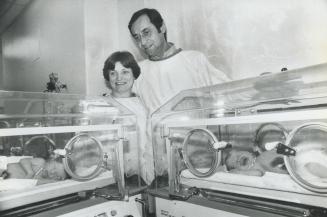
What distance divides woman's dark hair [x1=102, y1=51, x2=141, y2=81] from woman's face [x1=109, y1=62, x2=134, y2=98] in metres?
0.04

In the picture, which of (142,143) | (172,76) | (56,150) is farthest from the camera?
(142,143)

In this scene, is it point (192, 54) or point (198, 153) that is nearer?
point (198, 153)

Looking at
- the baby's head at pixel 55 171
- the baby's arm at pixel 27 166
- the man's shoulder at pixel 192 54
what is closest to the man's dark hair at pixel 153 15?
the man's shoulder at pixel 192 54

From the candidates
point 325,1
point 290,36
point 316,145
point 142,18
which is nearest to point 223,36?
point 290,36

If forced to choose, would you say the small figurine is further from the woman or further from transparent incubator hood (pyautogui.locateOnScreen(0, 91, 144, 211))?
transparent incubator hood (pyautogui.locateOnScreen(0, 91, 144, 211))

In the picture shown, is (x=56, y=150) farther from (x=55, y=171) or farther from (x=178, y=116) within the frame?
(x=178, y=116)

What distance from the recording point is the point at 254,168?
72.0 inches

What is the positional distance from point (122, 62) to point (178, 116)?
1056 mm

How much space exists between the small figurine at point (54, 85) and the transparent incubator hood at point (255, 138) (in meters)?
1.18

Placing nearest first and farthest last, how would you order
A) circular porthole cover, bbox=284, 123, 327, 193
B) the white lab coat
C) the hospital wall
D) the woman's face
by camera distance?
circular porthole cover, bbox=284, 123, 327, 193 < the hospital wall < the white lab coat < the woman's face

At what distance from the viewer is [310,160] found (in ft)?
5.07

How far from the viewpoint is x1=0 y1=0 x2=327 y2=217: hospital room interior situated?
Answer: 168 centimetres

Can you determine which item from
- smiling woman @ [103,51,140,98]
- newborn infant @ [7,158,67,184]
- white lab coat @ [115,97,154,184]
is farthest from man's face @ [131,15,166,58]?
newborn infant @ [7,158,67,184]

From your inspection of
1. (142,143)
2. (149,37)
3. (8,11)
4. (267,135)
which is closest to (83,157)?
(142,143)
